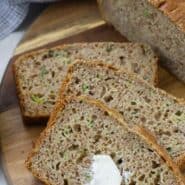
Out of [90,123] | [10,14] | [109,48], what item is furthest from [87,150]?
[10,14]

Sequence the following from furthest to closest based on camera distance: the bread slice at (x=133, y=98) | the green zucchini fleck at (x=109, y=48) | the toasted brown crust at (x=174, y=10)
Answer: the green zucchini fleck at (x=109, y=48)
the toasted brown crust at (x=174, y=10)
the bread slice at (x=133, y=98)

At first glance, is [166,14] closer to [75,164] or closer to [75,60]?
[75,60]

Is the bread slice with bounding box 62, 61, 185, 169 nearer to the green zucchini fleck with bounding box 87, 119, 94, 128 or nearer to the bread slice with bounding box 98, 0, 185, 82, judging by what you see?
the green zucchini fleck with bounding box 87, 119, 94, 128

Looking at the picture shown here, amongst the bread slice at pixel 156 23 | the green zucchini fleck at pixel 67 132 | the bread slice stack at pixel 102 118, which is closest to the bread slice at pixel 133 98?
the bread slice stack at pixel 102 118

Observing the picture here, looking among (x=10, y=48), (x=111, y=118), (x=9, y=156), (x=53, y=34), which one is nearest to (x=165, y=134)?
(x=111, y=118)

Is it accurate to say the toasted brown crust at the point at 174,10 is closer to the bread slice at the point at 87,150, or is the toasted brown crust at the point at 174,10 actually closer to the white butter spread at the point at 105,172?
the bread slice at the point at 87,150

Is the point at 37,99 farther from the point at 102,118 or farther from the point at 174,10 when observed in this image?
the point at 174,10
